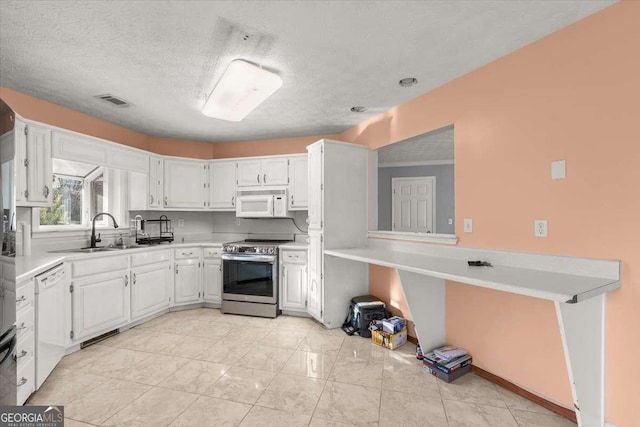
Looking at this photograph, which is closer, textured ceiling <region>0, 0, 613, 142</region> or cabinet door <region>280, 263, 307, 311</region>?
textured ceiling <region>0, 0, 613, 142</region>

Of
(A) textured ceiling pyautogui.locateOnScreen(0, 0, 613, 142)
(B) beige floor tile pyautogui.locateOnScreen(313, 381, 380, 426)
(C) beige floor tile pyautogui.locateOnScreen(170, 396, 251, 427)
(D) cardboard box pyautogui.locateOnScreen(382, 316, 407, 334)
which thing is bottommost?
(B) beige floor tile pyautogui.locateOnScreen(313, 381, 380, 426)

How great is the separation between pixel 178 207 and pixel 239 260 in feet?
4.04

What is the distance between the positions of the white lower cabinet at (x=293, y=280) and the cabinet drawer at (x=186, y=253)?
3.94 ft

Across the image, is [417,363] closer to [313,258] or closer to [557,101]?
[313,258]

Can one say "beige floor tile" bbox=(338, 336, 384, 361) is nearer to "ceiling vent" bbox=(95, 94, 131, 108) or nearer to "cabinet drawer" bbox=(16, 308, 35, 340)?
"cabinet drawer" bbox=(16, 308, 35, 340)

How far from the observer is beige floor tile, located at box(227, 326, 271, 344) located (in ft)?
9.48

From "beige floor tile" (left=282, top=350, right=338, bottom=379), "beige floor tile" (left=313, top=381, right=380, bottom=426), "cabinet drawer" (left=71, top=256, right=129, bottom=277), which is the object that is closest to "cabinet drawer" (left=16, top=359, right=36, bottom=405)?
"cabinet drawer" (left=71, top=256, right=129, bottom=277)

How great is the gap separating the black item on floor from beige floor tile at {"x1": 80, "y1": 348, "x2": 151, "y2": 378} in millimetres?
1956

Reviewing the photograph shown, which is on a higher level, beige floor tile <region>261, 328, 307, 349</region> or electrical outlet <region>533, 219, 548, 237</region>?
electrical outlet <region>533, 219, 548, 237</region>

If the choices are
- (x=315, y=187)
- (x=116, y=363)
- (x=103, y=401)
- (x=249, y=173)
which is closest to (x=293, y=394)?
(x=103, y=401)

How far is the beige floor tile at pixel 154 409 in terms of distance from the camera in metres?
1.71

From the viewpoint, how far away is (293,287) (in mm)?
3580

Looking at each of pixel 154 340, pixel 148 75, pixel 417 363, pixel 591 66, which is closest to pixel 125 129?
pixel 148 75

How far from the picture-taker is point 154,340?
9.38ft
